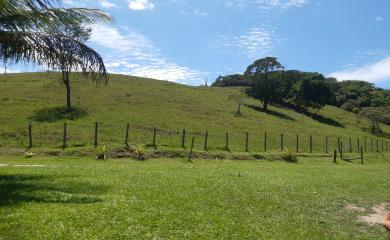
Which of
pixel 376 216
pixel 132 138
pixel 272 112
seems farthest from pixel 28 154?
pixel 272 112

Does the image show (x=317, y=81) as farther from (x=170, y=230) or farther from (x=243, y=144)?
(x=170, y=230)

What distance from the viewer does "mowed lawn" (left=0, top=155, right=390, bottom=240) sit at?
11.1 metres

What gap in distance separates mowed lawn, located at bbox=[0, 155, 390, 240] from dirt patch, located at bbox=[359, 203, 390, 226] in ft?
0.82

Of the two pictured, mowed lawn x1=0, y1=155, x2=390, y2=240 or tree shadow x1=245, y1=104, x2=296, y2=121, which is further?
tree shadow x1=245, y1=104, x2=296, y2=121

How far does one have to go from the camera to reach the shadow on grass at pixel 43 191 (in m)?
13.3

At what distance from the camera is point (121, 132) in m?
47.6

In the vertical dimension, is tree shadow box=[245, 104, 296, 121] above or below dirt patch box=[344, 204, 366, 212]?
above

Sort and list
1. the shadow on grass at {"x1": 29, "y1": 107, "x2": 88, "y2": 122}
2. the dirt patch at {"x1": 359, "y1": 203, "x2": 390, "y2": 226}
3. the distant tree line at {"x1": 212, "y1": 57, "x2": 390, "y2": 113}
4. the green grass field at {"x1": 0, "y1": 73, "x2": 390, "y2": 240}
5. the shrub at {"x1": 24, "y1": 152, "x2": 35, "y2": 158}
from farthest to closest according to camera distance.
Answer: the distant tree line at {"x1": 212, "y1": 57, "x2": 390, "y2": 113} < the shadow on grass at {"x1": 29, "y1": 107, "x2": 88, "y2": 122} < the shrub at {"x1": 24, "y1": 152, "x2": 35, "y2": 158} < the dirt patch at {"x1": 359, "y1": 203, "x2": 390, "y2": 226} < the green grass field at {"x1": 0, "y1": 73, "x2": 390, "y2": 240}

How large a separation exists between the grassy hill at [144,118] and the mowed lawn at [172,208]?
23582 mm

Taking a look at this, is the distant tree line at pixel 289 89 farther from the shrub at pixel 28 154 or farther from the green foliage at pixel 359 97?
the shrub at pixel 28 154

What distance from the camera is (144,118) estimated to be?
57969 millimetres

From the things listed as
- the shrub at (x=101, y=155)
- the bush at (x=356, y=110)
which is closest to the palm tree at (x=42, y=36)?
the shrub at (x=101, y=155)

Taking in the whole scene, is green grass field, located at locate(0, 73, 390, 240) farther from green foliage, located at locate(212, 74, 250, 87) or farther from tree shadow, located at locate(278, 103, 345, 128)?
green foliage, located at locate(212, 74, 250, 87)

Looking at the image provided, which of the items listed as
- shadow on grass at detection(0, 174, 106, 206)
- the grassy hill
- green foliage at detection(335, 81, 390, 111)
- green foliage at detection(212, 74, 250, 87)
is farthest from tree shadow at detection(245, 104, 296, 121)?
shadow on grass at detection(0, 174, 106, 206)
